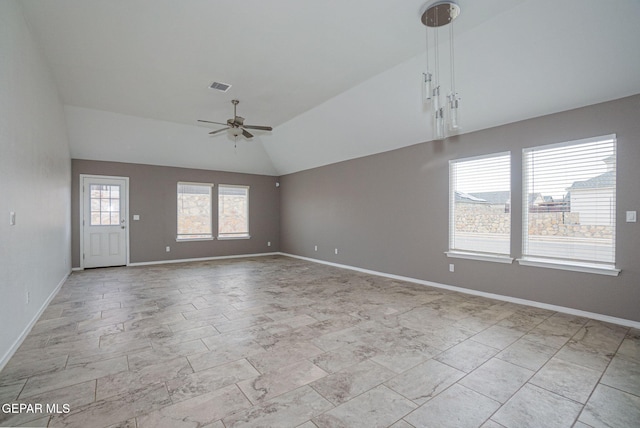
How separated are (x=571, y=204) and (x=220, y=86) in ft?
16.8

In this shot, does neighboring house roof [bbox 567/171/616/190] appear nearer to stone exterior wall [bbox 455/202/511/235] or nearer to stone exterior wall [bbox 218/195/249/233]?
stone exterior wall [bbox 455/202/511/235]

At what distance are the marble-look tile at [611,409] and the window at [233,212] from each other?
314 inches

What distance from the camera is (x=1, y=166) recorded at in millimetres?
2289

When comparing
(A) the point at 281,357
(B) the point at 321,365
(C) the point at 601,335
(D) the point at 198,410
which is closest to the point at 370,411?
(B) the point at 321,365

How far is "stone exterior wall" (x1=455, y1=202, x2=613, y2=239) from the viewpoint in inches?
143

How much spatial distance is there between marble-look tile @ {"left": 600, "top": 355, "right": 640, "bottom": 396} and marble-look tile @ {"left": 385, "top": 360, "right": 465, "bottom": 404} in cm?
106

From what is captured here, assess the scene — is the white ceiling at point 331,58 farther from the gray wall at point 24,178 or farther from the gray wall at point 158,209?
the gray wall at point 158,209

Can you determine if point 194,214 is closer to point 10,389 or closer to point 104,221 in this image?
point 104,221

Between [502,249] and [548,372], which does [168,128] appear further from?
[548,372]

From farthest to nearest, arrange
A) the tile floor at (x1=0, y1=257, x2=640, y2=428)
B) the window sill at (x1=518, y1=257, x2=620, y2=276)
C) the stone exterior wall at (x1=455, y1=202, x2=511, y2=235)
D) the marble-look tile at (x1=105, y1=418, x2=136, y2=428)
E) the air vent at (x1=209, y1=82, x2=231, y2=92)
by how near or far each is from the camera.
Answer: the air vent at (x1=209, y1=82, x2=231, y2=92)
the stone exterior wall at (x1=455, y1=202, x2=511, y2=235)
the window sill at (x1=518, y1=257, x2=620, y2=276)
the tile floor at (x1=0, y1=257, x2=640, y2=428)
the marble-look tile at (x1=105, y1=418, x2=136, y2=428)

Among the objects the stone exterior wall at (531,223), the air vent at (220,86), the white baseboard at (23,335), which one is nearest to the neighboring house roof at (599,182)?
the stone exterior wall at (531,223)

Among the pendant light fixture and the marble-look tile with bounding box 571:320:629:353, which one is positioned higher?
the pendant light fixture

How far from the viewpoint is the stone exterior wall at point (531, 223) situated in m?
3.64

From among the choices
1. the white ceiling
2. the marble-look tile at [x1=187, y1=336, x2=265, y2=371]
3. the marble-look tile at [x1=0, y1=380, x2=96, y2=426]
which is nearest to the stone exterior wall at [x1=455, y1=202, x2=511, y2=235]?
the white ceiling
